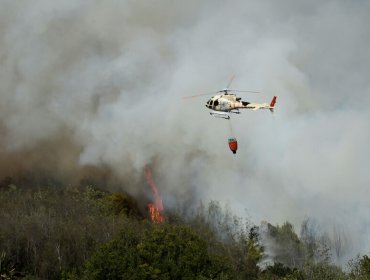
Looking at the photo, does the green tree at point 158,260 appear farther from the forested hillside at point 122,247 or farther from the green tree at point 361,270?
the green tree at point 361,270

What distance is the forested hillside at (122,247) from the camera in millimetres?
66438

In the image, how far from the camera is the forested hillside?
6644 centimetres

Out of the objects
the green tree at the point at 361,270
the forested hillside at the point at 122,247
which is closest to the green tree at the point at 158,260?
the forested hillside at the point at 122,247

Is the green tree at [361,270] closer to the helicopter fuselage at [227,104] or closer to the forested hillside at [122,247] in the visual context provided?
the forested hillside at [122,247]

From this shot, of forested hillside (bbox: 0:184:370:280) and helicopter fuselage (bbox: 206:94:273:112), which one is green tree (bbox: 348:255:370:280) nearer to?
forested hillside (bbox: 0:184:370:280)

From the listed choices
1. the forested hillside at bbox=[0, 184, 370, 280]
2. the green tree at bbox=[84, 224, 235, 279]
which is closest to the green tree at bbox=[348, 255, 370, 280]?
the forested hillside at bbox=[0, 184, 370, 280]

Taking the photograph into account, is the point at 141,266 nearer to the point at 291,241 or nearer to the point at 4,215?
the point at 4,215

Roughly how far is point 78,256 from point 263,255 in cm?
7382

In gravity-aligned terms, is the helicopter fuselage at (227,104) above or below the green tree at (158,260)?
above

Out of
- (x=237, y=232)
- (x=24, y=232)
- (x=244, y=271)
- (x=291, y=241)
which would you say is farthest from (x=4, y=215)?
(x=291, y=241)

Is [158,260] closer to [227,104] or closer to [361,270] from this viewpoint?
[227,104]

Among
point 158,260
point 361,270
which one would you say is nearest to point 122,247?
point 158,260

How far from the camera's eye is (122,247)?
221ft

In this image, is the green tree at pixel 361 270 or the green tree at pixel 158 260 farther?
the green tree at pixel 361 270
